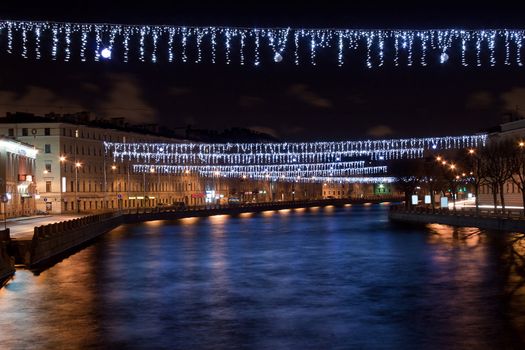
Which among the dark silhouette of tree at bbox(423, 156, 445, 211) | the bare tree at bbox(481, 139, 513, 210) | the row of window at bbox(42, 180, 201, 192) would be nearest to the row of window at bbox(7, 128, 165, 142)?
the row of window at bbox(42, 180, 201, 192)

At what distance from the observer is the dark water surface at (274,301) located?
57.8 ft

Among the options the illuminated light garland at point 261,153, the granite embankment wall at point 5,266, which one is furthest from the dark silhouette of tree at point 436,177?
the granite embankment wall at point 5,266

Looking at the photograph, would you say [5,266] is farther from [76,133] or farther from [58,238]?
[76,133]

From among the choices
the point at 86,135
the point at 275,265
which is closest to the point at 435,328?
the point at 275,265

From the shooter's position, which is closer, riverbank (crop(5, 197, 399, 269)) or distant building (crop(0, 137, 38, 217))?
riverbank (crop(5, 197, 399, 269))

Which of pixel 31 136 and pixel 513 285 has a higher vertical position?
pixel 31 136

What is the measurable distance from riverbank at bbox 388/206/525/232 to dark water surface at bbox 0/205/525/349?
54.7 ft

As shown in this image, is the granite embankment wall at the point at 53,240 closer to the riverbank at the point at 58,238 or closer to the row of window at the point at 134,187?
the riverbank at the point at 58,238

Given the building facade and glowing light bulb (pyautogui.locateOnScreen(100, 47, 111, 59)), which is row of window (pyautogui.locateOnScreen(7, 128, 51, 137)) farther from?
glowing light bulb (pyautogui.locateOnScreen(100, 47, 111, 59))

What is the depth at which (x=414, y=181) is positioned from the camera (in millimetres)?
127562

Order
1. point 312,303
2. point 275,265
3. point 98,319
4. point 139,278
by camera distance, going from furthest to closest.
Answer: point 275,265 < point 139,278 < point 312,303 < point 98,319

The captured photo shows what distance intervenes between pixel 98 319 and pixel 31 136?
10047 centimetres

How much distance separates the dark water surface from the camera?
1761 centimetres

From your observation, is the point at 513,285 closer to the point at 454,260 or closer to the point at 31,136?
the point at 454,260
